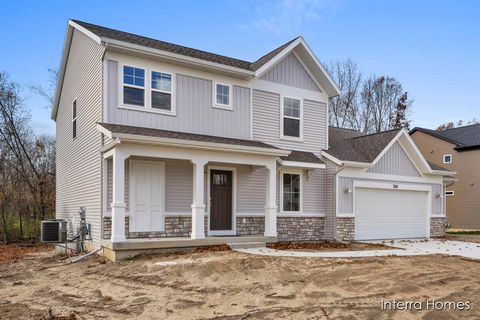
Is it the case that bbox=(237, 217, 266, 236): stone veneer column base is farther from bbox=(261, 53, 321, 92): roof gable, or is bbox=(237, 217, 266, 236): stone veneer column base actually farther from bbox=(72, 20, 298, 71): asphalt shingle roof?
bbox=(72, 20, 298, 71): asphalt shingle roof

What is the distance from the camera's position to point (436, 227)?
679 inches

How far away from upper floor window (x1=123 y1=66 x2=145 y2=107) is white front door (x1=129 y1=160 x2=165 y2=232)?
169cm

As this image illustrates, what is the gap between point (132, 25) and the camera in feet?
66.8

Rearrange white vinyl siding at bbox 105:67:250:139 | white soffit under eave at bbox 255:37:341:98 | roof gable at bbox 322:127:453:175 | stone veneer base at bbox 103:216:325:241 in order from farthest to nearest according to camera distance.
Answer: roof gable at bbox 322:127:453:175
white soffit under eave at bbox 255:37:341:98
stone veneer base at bbox 103:216:325:241
white vinyl siding at bbox 105:67:250:139

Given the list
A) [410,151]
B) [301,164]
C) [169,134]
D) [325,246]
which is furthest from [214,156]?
[410,151]

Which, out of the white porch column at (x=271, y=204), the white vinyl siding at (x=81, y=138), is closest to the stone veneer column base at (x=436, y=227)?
the white porch column at (x=271, y=204)

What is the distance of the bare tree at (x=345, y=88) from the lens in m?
34.0

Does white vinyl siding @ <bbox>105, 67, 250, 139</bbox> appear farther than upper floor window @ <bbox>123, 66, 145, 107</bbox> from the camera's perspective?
No

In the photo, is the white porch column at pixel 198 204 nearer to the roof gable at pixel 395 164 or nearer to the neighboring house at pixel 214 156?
the neighboring house at pixel 214 156

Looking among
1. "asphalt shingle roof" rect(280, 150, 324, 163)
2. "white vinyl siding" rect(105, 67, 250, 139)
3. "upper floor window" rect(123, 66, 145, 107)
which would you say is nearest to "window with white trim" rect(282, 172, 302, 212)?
"asphalt shingle roof" rect(280, 150, 324, 163)

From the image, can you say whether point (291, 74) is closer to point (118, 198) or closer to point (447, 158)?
point (118, 198)

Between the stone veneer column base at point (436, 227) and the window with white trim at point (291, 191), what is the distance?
6.57 metres

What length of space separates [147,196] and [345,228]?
704 cm

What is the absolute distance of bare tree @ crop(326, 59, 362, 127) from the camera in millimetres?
34031
